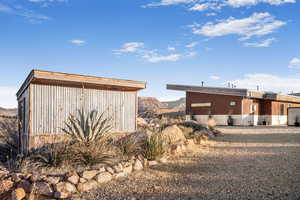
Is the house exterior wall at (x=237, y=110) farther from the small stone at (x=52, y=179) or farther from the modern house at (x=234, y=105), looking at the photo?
the small stone at (x=52, y=179)

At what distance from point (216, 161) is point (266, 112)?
2187cm

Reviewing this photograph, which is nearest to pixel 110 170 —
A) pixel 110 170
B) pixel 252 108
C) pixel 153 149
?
pixel 110 170

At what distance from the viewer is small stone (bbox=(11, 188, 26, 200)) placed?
15.4 ft

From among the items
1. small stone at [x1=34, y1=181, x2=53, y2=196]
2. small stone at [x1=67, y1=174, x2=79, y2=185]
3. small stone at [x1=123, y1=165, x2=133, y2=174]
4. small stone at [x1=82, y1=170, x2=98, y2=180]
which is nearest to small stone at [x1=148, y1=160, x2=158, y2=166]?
small stone at [x1=123, y1=165, x2=133, y2=174]

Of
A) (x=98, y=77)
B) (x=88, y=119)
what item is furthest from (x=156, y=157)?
(x=98, y=77)

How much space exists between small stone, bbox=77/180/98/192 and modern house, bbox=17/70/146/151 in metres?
4.01

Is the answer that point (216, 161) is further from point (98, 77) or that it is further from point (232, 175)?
point (98, 77)

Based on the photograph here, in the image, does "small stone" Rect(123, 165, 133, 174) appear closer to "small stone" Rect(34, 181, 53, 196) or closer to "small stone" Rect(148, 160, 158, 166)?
"small stone" Rect(148, 160, 158, 166)

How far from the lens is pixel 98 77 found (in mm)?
10227

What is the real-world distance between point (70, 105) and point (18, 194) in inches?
226

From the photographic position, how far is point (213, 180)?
5.61 m

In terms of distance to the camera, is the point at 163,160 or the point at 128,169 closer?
the point at 128,169

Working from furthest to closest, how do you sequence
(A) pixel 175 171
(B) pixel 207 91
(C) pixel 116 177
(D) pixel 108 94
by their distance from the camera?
(B) pixel 207 91
(D) pixel 108 94
(A) pixel 175 171
(C) pixel 116 177

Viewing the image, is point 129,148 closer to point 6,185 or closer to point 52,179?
point 52,179
